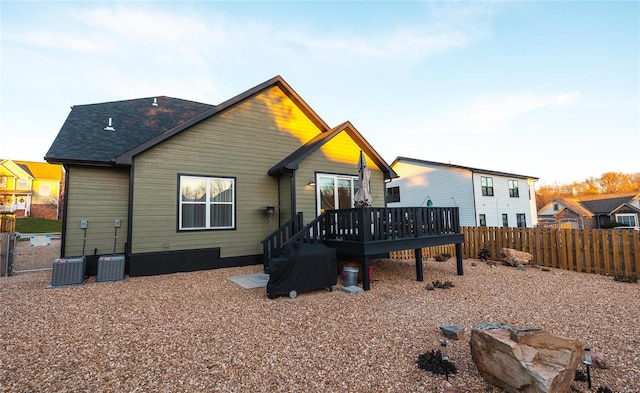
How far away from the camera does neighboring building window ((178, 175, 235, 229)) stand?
8992 millimetres

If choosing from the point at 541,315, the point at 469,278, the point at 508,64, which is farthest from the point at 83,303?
the point at 508,64

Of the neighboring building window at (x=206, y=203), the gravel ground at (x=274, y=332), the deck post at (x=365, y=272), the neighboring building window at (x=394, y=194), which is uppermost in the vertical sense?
the neighboring building window at (x=394, y=194)

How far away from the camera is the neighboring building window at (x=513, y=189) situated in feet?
79.8

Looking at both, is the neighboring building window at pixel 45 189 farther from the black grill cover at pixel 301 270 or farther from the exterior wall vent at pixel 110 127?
the black grill cover at pixel 301 270

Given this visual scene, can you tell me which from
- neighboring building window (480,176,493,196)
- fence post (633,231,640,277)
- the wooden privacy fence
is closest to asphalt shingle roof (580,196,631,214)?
neighboring building window (480,176,493,196)

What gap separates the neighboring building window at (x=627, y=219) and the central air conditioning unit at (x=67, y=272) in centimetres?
5371

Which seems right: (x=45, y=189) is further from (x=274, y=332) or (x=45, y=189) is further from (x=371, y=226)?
(x=274, y=332)

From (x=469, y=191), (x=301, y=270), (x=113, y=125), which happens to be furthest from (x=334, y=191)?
(x=469, y=191)

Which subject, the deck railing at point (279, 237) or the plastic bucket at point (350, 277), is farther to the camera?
the deck railing at point (279, 237)

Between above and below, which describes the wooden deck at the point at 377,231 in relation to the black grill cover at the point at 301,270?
above

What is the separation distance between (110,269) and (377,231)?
7.43m

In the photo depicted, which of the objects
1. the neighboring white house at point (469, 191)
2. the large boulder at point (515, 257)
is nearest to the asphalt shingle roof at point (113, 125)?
the large boulder at point (515, 257)

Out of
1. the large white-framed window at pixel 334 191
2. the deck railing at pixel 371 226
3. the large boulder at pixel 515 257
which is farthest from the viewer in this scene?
the large white-framed window at pixel 334 191

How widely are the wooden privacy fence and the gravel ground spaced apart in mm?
851
